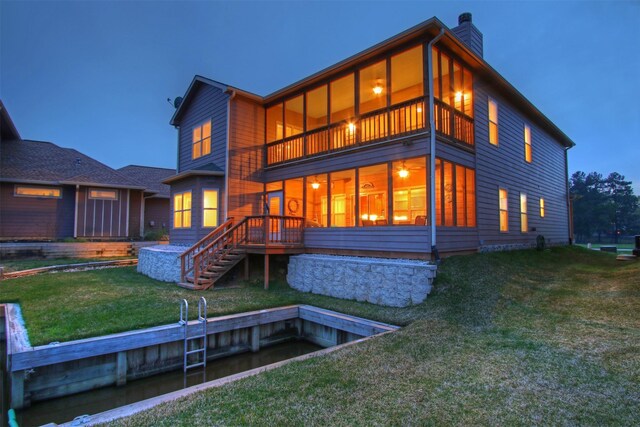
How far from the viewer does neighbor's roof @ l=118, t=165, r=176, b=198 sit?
22.7 metres

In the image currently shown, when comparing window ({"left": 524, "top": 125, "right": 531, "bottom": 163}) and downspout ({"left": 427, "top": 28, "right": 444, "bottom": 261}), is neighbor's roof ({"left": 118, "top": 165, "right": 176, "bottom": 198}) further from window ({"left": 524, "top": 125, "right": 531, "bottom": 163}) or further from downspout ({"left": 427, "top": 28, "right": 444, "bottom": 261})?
window ({"left": 524, "top": 125, "right": 531, "bottom": 163})

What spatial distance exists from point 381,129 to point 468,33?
518 cm

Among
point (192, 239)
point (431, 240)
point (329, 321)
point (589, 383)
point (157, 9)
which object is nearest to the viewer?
point (589, 383)

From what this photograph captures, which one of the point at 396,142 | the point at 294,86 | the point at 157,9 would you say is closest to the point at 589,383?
the point at 396,142

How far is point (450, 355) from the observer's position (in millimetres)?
4477

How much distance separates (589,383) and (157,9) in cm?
11677

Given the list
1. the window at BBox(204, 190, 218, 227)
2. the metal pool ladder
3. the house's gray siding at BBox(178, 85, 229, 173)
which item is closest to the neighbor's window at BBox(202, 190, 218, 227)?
the window at BBox(204, 190, 218, 227)

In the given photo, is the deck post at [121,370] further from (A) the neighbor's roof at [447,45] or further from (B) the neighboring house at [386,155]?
(A) the neighbor's roof at [447,45]

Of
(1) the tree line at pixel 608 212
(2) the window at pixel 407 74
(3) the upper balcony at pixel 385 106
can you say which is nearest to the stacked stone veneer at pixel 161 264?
(3) the upper balcony at pixel 385 106

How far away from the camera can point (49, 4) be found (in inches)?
2739

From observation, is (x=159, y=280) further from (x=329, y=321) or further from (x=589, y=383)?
(x=589, y=383)

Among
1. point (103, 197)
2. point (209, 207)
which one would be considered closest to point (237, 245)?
point (209, 207)

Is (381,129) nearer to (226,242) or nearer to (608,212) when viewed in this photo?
(226,242)

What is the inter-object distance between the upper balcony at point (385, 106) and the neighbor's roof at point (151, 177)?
12811 millimetres
